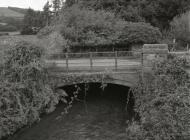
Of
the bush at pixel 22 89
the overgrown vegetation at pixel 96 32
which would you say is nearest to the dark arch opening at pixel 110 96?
the bush at pixel 22 89

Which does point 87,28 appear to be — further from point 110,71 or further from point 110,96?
point 110,71

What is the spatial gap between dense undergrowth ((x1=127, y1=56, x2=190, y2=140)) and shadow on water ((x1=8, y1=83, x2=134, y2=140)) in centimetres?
168

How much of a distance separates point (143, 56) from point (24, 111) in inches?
239

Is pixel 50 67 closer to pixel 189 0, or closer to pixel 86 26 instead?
pixel 86 26

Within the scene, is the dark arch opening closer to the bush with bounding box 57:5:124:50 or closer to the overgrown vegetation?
the bush with bounding box 57:5:124:50

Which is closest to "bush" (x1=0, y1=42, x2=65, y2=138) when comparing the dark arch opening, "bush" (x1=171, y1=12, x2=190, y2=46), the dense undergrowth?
the dark arch opening

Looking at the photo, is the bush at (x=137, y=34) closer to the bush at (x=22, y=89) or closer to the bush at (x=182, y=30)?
the bush at (x=182, y=30)

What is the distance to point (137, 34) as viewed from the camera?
23781 millimetres

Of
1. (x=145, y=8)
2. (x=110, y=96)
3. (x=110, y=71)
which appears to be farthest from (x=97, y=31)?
(x=110, y=71)

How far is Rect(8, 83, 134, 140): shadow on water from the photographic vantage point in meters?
10.7

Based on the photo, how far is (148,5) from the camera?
31734 millimetres

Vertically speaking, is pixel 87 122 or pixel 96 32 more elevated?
pixel 96 32

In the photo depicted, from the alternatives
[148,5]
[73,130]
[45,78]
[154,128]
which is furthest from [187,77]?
[148,5]

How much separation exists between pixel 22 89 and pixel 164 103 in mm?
5712
